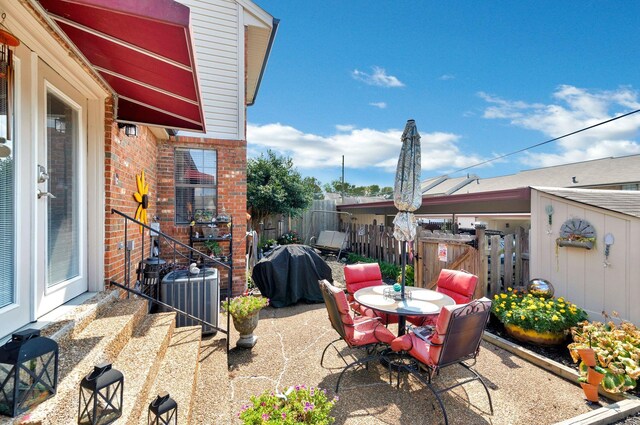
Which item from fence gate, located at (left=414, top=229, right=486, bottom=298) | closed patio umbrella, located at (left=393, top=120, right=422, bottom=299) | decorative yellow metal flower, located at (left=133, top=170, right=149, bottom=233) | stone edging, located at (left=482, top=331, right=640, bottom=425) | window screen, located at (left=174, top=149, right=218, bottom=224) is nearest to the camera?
stone edging, located at (left=482, top=331, right=640, bottom=425)

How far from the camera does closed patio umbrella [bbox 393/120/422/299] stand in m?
3.88

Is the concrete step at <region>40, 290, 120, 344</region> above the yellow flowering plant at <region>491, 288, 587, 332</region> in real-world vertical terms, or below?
above

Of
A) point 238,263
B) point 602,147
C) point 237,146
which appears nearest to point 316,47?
point 237,146

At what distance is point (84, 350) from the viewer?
215cm

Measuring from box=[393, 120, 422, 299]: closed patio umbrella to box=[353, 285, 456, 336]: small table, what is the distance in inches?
12.7

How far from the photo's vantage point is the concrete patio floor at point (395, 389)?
2762 mm

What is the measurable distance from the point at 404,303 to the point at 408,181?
60.6 inches

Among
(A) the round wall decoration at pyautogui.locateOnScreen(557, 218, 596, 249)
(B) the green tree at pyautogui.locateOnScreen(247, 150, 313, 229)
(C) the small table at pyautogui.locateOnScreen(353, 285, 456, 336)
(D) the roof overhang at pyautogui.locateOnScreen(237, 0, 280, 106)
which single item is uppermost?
(D) the roof overhang at pyautogui.locateOnScreen(237, 0, 280, 106)

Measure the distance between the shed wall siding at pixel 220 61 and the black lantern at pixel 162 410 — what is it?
556 cm

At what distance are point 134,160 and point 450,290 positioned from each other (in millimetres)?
4965

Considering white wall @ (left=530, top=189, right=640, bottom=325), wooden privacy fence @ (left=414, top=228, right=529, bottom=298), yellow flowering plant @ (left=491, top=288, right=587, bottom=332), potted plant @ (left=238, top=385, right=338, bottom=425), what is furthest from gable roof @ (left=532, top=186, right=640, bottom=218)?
potted plant @ (left=238, top=385, right=338, bottom=425)

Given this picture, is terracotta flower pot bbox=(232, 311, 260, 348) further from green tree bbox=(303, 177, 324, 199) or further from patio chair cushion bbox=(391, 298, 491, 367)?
green tree bbox=(303, 177, 324, 199)

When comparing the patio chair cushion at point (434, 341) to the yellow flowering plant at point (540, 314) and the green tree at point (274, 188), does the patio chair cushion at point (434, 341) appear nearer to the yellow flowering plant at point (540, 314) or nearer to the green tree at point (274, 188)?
the yellow flowering plant at point (540, 314)

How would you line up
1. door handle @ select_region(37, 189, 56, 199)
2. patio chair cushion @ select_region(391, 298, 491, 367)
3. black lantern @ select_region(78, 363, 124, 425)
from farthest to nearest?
patio chair cushion @ select_region(391, 298, 491, 367) < door handle @ select_region(37, 189, 56, 199) < black lantern @ select_region(78, 363, 124, 425)
